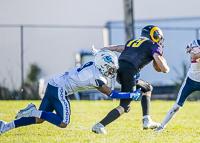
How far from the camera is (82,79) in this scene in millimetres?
5426

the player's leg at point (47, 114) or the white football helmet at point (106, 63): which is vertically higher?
the white football helmet at point (106, 63)

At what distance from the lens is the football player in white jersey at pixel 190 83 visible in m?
6.09

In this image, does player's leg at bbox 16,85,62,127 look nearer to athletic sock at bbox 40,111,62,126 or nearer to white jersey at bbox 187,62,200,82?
athletic sock at bbox 40,111,62,126

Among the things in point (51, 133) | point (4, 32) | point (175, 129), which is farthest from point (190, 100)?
point (51, 133)

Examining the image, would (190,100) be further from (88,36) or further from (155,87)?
(88,36)

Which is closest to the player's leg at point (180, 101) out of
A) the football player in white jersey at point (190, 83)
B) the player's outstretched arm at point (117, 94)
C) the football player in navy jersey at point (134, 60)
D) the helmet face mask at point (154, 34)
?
the football player in white jersey at point (190, 83)

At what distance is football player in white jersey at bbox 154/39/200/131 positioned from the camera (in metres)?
6.09

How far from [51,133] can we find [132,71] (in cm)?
141

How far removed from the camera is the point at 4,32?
520 inches

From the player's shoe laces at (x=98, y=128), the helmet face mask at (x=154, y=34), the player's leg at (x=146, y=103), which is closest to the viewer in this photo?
the player's shoe laces at (x=98, y=128)

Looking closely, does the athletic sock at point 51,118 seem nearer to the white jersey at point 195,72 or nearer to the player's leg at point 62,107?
the player's leg at point 62,107

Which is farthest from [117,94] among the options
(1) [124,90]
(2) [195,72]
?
(2) [195,72]

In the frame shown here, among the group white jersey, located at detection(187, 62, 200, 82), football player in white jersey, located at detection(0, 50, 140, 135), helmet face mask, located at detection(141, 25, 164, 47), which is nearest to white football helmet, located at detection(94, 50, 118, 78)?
football player in white jersey, located at detection(0, 50, 140, 135)

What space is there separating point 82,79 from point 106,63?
14.5 inches
